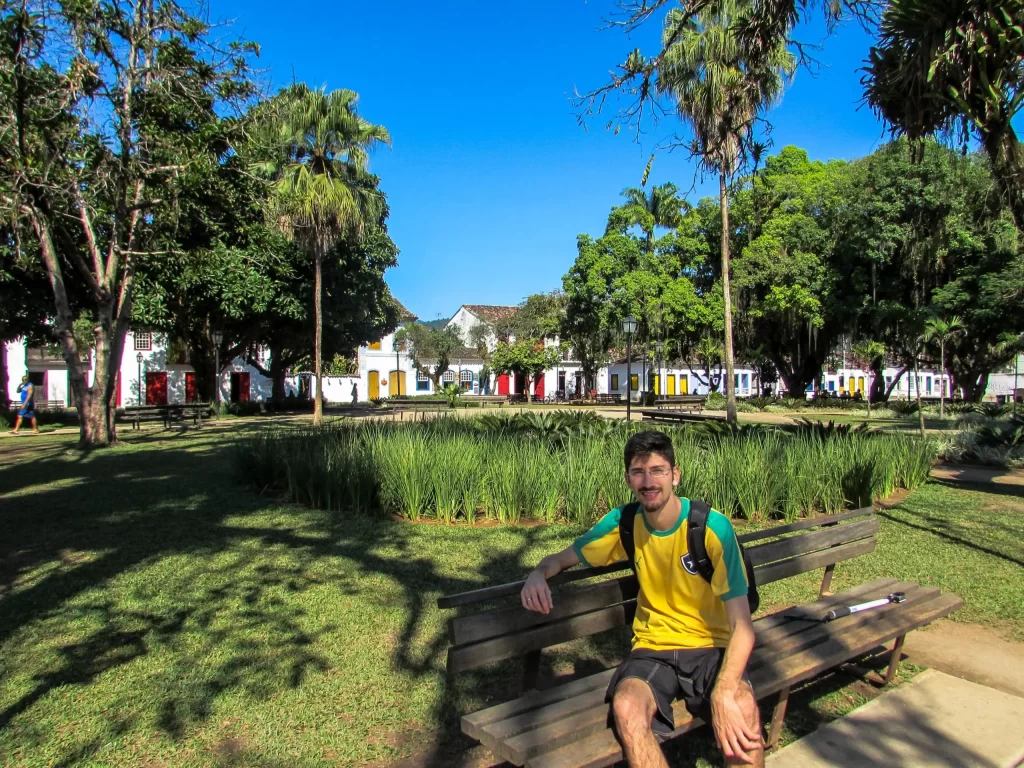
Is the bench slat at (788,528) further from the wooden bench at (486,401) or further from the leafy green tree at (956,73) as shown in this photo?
the wooden bench at (486,401)

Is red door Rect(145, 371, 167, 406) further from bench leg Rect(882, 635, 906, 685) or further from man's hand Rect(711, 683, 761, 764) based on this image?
man's hand Rect(711, 683, 761, 764)

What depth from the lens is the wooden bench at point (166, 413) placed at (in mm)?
18938

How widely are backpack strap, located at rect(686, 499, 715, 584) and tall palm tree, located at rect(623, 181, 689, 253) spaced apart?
3474cm

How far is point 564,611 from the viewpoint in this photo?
8.40 ft

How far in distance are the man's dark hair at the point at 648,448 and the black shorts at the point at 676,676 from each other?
2.07ft

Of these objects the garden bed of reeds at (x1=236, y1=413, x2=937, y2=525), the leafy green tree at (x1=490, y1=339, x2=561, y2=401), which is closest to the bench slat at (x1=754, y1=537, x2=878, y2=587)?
the garden bed of reeds at (x1=236, y1=413, x2=937, y2=525)

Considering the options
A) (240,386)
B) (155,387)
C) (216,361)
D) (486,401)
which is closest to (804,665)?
(216,361)

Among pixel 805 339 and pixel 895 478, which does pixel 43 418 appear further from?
pixel 805 339

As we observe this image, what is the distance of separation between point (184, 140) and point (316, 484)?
8.11m

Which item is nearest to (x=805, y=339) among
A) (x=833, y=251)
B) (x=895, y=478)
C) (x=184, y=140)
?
(x=833, y=251)

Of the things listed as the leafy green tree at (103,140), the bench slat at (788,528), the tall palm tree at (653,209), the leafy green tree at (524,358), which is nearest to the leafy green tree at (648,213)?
the tall palm tree at (653,209)

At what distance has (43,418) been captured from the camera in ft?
78.2

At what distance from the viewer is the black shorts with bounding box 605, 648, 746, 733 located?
2221 millimetres

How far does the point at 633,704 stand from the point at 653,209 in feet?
121
